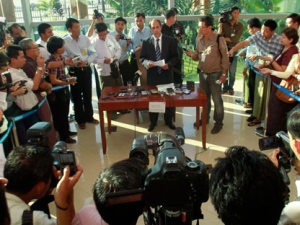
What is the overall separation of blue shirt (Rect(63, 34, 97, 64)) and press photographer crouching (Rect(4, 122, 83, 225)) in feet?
8.93

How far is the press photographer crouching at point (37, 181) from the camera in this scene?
47.6 inches

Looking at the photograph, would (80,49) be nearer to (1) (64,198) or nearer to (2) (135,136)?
(2) (135,136)

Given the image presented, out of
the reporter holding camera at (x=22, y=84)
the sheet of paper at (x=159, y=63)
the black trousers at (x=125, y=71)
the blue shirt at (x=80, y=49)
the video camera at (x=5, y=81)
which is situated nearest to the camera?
the video camera at (x=5, y=81)

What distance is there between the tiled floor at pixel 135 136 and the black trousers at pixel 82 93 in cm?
18

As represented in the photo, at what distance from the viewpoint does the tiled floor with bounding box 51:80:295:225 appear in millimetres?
3055

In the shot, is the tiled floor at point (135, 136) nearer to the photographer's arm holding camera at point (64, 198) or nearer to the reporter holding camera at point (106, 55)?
the reporter holding camera at point (106, 55)

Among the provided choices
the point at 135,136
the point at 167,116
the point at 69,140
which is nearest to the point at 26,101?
the point at 69,140

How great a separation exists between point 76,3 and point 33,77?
3.24 meters

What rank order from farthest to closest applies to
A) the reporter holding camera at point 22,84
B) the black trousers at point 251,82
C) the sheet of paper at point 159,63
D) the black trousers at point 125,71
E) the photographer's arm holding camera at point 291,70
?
the black trousers at point 125,71, the black trousers at point 251,82, the sheet of paper at point 159,63, the photographer's arm holding camera at point 291,70, the reporter holding camera at point 22,84

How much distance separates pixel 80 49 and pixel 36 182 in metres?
2.94

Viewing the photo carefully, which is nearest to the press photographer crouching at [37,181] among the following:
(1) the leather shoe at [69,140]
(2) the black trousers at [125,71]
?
(1) the leather shoe at [69,140]

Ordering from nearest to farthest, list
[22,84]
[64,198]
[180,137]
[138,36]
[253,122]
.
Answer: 1. [64,198]
2. [180,137]
3. [22,84]
4. [253,122]
5. [138,36]

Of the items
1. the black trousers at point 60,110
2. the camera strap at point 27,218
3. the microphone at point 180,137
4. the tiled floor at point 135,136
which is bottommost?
the tiled floor at point 135,136

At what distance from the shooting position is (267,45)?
12.5ft
